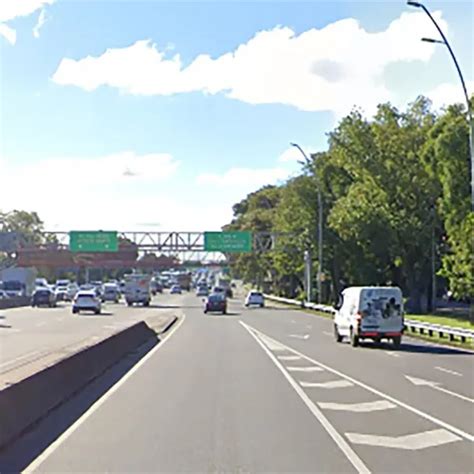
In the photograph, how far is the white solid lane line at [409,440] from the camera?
1235 cm

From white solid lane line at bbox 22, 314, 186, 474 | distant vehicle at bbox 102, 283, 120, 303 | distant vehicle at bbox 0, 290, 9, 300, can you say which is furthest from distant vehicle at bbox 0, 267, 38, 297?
white solid lane line at bbox 22, 314, 186, 474

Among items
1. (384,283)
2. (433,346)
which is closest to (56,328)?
(433,346)

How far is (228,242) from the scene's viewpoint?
90.4 m

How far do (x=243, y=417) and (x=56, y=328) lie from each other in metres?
30.8

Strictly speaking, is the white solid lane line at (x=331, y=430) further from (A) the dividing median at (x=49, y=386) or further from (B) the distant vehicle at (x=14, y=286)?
(B) the distant vehicle at (x=14, y=286)

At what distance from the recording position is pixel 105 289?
101 metres

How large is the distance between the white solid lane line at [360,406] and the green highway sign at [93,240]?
2806 inches

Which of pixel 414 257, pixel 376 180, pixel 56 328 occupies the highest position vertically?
pixel 376 180

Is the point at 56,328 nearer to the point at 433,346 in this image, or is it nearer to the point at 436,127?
the point at 433,346

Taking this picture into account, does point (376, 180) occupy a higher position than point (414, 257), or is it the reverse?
point (376, 180)

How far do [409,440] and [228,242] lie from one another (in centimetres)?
7770

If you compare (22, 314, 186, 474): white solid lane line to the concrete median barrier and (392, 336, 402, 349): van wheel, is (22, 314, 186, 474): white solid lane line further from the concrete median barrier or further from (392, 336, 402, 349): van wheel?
(392, 336, 402, 349): van wheel

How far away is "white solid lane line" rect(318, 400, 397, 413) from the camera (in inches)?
633

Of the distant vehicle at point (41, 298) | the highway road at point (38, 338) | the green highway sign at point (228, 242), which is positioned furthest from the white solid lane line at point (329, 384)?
the green highway sign at point (228, 242)
